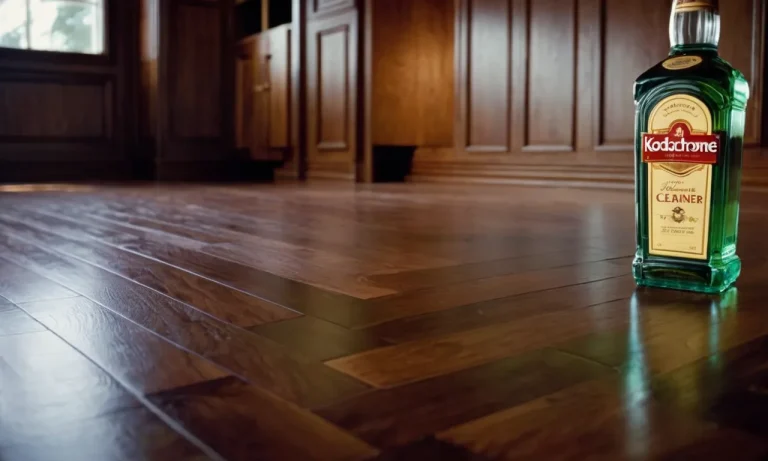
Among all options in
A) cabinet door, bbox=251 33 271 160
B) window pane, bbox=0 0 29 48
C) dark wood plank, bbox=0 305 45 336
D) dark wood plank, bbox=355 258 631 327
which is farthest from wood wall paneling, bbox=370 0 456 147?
dark wood plank, bbox=0 305 45 336

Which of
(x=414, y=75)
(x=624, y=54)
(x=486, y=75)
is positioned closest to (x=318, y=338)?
(x=624, y=54)

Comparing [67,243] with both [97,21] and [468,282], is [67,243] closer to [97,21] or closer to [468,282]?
[468,282]

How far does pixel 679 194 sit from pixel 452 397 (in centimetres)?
44

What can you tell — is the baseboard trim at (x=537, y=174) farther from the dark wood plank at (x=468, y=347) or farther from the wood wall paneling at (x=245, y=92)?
the dark wood plank at (x=468, y=347)

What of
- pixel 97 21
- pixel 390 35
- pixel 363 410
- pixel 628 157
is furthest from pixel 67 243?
pixel 97 21

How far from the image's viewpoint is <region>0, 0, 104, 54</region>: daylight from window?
4395 millimetres

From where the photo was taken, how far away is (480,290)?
31.9 inches

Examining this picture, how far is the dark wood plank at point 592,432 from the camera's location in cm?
37

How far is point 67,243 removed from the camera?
1.25 m

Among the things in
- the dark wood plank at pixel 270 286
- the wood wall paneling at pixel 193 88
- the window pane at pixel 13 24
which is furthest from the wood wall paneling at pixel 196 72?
the dark wood plank at pixel 270 286

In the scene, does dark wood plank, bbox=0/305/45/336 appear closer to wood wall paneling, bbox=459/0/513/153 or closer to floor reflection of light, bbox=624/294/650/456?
floor reflection of light, bbox=624/294/650/456

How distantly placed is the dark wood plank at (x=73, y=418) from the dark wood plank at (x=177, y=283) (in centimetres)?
17

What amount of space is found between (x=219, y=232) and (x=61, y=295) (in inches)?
26.6

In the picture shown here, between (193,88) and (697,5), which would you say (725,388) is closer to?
(697,5)
